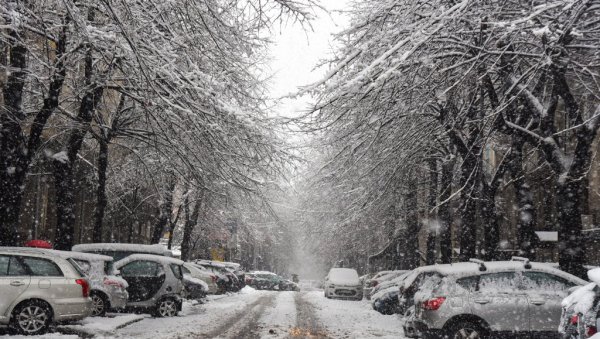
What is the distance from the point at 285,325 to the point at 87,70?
26.5 feet

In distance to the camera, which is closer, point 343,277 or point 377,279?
point 377,279

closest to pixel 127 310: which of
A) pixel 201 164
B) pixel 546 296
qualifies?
pixel 201 164

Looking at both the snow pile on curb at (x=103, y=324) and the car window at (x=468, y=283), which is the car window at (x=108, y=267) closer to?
the snow pile on curb at (x=103, y=324)

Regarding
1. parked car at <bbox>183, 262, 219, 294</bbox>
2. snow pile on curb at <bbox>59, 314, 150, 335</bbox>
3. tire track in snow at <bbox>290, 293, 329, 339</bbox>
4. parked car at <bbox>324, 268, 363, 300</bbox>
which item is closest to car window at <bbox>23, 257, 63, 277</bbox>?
snow pile on curb at <bbox>59, 314, 150, 335</bbox>

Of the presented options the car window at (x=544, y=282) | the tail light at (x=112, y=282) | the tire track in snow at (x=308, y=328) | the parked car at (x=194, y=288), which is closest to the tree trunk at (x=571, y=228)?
the car window at (x=544, y=282)

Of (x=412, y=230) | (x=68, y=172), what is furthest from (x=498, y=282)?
(x=412, y=230)

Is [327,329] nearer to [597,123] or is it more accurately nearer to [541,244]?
[597,123]

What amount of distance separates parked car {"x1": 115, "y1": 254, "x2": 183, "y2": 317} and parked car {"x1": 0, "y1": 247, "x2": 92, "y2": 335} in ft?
14.1

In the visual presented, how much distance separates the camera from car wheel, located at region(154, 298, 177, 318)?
1603 centimetres

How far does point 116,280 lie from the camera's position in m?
14.6

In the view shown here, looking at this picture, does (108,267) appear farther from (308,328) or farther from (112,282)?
(308,328)

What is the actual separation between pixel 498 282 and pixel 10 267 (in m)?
9.47

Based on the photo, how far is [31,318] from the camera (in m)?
10.7

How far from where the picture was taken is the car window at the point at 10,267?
424 inches
